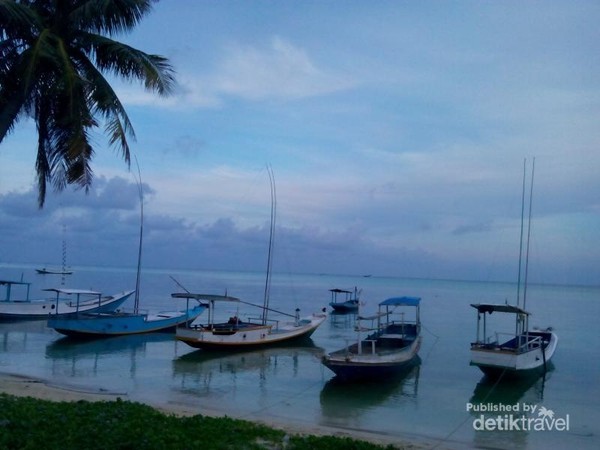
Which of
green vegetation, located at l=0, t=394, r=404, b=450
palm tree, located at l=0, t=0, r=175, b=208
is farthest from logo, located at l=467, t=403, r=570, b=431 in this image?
palm tree, located at l=0, t=0, r=175, b=208

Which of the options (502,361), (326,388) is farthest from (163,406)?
(502,361)

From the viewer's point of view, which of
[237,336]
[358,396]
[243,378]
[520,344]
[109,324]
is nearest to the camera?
[358,396]

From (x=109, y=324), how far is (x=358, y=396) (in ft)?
53.0

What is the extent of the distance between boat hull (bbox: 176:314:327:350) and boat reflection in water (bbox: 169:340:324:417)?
36cm

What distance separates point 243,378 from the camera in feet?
65.5

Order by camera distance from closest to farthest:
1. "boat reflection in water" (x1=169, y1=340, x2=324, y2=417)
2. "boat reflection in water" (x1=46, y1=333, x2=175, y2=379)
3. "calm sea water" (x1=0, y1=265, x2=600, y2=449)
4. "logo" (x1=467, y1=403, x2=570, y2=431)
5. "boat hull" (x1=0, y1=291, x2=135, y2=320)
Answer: "calm sea water" (x1=0, y1=265, x2=600, y2=449), "logo" (x1=467, y1=403, x2=570, y2=431), "boat reflection in water" (x1=169, y1=340, x2=324, y2=417), "boat reflection in water" (x1=46, y1=333, x2=175, y2=379), "boat hull" (x1=0, y1=291, x2=135, y2=320)

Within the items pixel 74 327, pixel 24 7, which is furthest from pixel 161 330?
pixel 24 7

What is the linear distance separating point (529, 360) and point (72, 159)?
53.2ft

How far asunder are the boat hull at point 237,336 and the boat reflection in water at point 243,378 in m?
0.36

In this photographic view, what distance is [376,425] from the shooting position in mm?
13766

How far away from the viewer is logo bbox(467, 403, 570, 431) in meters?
14.3

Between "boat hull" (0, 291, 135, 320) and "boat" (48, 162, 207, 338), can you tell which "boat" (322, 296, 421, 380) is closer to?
"boat" (48, 162, 207, 338)

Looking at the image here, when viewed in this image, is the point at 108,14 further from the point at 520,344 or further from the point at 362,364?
the point at 520,344

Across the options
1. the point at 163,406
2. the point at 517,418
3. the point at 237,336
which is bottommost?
the point at 517,418
